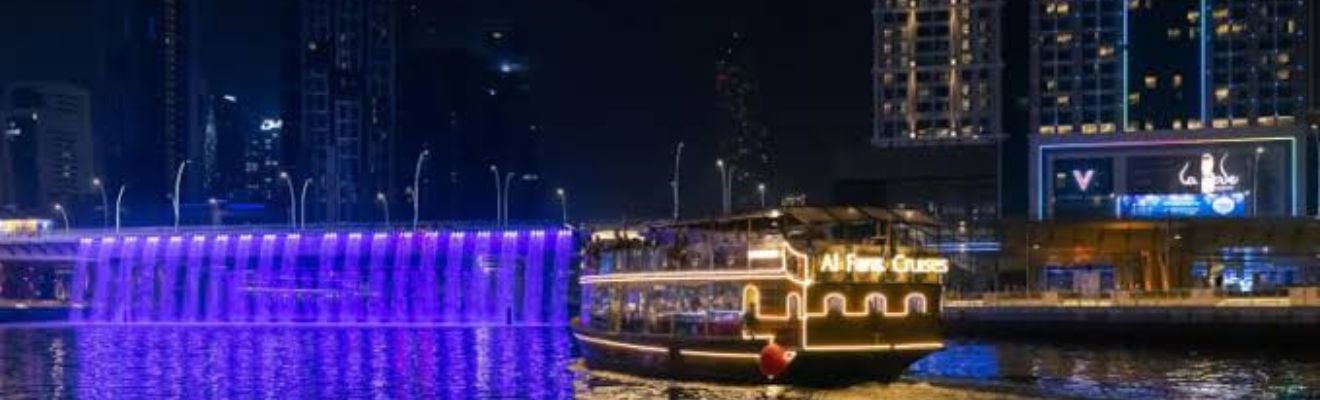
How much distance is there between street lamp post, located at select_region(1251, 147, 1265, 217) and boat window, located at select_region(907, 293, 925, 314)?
102933mm

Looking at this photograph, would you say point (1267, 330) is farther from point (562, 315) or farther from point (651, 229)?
point (562, 315)

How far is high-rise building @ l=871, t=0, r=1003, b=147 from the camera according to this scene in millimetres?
186125

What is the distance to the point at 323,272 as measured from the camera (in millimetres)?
136375

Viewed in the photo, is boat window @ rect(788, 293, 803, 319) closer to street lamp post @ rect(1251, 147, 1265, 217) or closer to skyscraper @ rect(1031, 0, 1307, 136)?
street lamp post @ rect(1251, 147, 1265, 217)

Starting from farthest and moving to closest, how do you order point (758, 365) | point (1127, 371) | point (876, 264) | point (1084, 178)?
point (1084, 178) < point (1127, 371) < point (876, 264) < point (758, 365)

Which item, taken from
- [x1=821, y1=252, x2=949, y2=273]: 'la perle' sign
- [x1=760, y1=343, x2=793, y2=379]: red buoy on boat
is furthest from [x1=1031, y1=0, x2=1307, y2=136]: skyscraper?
[x1=760, y1=343, x2=793, y2=379]: red buoy on boat

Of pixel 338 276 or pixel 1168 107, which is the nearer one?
pixel 338 276

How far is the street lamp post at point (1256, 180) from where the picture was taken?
477ft

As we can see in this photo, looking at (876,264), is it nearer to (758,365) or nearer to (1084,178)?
(758,365)

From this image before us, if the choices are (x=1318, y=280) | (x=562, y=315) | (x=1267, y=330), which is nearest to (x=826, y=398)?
(x=1267, y=330)

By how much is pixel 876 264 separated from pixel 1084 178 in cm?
11402

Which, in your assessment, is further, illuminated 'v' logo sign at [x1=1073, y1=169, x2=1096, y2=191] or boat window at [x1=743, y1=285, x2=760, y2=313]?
illuminated 'v' logo sign at [x1=1073, y1=169, x2=1096, y2=191]

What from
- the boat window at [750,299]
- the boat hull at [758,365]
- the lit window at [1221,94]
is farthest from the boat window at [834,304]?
the lit window at [1221,94]

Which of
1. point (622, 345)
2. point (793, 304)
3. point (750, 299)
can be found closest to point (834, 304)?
point (793, 304)
